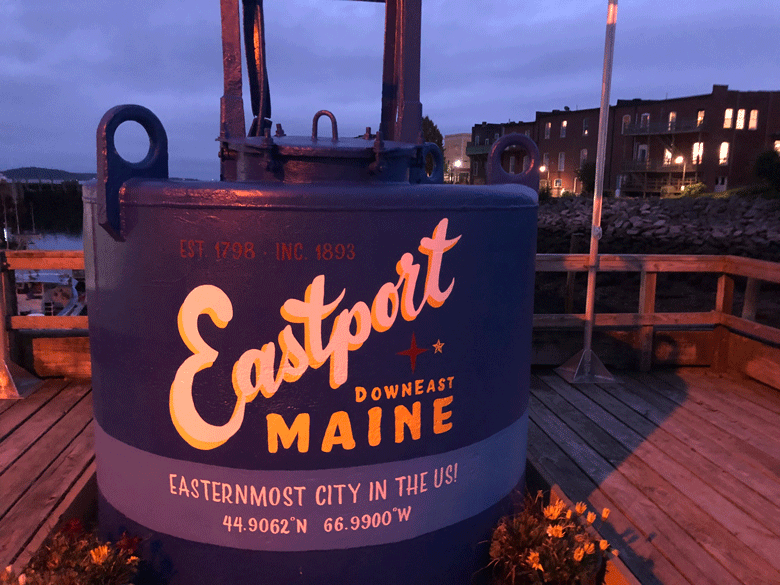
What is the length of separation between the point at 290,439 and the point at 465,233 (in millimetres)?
1153

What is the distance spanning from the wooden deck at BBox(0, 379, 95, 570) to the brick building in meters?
50.7

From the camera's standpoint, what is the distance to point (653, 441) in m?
4.62

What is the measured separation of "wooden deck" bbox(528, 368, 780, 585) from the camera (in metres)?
3.26

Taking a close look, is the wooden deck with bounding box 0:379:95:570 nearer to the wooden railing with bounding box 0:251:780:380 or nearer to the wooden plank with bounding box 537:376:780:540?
the wooden railing with bounding box 0:251:780:380

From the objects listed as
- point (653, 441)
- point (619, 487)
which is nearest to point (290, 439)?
point (619, 487)

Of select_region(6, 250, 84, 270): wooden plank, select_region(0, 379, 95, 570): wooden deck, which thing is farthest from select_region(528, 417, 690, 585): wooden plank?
select_region(6, 250, 84, 270): wooden plank

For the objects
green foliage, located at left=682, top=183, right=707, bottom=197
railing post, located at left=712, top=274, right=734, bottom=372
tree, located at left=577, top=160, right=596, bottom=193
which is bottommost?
railing post, located at left=712, top=274, right=734, bottom=372

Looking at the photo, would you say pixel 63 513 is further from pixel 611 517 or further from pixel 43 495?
pixel 611 517

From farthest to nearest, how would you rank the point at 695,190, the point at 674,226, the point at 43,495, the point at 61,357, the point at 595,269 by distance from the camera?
the point at 695,190, the point at 674,226, the point at 595,269, the point at 61,357, the point at 43,495

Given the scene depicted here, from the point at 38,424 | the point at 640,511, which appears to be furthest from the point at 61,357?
the point at 640,511

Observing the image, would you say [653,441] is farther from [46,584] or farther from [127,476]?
[46,584]

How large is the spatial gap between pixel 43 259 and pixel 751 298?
260 inches

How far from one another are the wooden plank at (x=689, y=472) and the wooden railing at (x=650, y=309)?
89 cm

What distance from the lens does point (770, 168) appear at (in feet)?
133
